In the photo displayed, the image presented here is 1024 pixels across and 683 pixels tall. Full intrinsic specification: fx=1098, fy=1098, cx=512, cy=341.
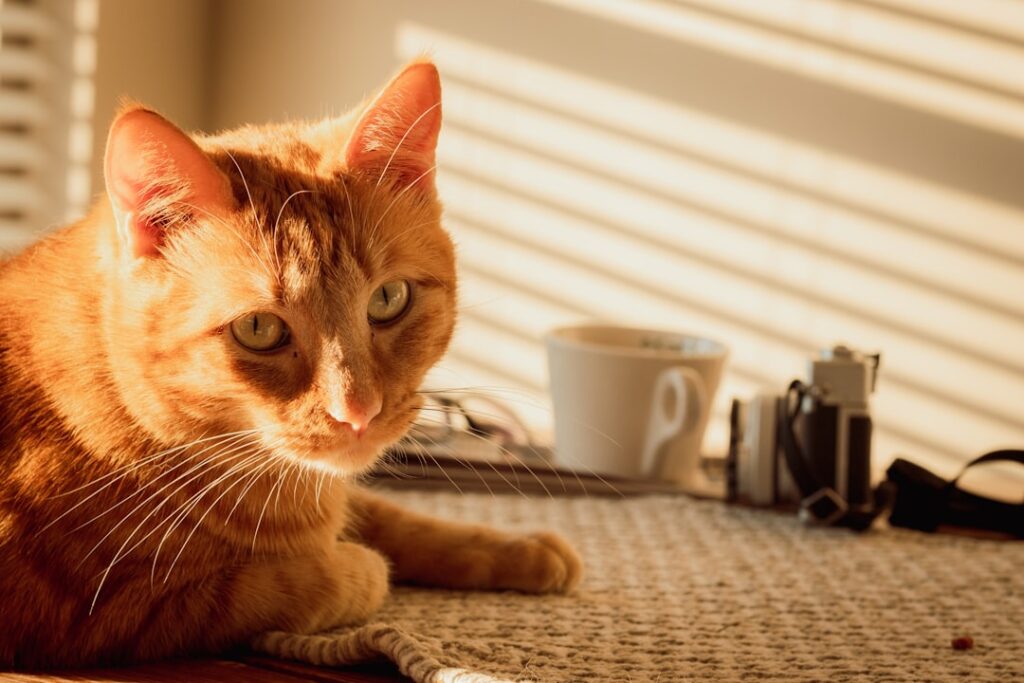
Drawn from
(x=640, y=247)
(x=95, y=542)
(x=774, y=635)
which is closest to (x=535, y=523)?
(x=774, y=635)

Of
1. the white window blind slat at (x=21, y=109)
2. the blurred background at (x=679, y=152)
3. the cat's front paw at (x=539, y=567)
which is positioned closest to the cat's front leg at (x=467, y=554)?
the cat's front paw at (x=539, y=567)

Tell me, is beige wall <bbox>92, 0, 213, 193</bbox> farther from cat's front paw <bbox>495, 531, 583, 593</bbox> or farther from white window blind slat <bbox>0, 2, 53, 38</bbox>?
cat's front paw <bbox>495, 531, 583, 593</bbox>

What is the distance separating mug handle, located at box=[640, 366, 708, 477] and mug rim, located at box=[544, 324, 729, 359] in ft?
0.09

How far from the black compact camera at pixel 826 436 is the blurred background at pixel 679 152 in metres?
0.44

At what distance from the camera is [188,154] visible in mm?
730

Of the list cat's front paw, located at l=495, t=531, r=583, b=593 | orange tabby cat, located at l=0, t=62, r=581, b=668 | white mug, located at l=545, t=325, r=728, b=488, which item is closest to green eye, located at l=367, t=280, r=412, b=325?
orange tabby cat, located at l=0, t=62, r=581, b=668

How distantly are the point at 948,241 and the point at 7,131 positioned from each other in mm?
1279

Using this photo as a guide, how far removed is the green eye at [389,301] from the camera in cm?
82

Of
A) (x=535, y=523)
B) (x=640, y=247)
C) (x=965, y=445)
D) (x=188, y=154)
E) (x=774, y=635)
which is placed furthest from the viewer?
(x=640, y=247)

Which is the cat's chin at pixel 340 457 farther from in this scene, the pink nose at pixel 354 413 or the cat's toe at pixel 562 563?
the cat's toe at pixel 562 563

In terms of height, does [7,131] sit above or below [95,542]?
above

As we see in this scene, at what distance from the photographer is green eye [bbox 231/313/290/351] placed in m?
0.76

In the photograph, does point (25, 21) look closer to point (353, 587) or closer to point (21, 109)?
point (21, 109)

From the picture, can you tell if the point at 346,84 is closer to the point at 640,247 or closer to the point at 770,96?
the point at 640,247
